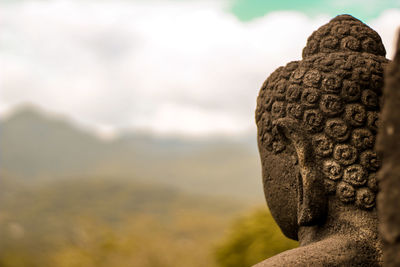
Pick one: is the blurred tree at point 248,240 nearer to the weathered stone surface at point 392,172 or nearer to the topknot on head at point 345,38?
the topknot on head at point 345,38

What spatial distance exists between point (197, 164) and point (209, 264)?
200 feet

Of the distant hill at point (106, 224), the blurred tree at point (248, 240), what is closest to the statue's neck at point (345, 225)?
the blurred tree at point (248, 240)

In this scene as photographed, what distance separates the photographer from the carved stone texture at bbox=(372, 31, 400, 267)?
6.00ft

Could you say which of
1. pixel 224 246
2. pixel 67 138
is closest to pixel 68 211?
pixel 224 246

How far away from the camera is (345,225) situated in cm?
309

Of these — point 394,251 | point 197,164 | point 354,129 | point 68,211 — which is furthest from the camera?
point 197,164

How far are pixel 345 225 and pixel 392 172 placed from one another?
1.31 meters

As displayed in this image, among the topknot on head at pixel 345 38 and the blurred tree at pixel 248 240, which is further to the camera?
the blurred tree at pixel 248 240

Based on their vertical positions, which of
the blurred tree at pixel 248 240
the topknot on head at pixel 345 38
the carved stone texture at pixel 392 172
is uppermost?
the topknot on head at pixel 345 38

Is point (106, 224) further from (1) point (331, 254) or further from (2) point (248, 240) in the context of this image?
(1) point (331, 254)

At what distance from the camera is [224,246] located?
1554 centimetres

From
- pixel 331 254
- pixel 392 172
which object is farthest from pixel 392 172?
pixel 331 254

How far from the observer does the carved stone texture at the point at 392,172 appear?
183 centimetres

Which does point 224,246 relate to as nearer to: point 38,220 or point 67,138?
point 38,220
